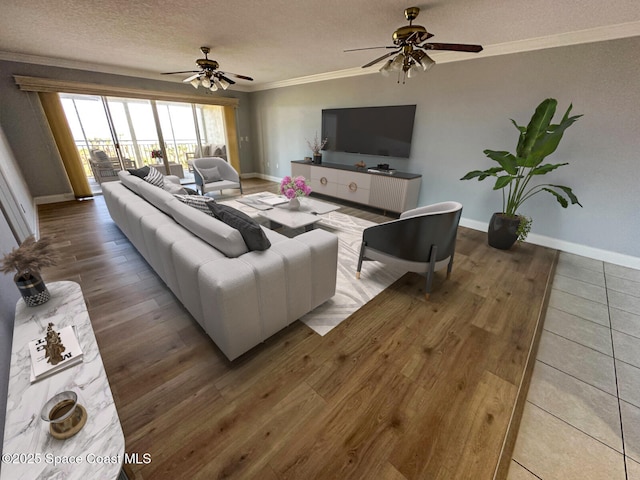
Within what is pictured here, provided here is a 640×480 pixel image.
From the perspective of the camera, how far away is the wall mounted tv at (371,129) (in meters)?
4.14

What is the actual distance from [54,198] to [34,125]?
4.10ft

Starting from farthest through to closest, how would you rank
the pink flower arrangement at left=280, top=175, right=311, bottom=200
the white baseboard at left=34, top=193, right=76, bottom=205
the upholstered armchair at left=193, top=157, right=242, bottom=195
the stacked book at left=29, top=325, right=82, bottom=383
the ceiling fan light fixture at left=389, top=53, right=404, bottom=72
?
1. the upholstered armchair at left=193, top=157, right=242, bottom=195
2. the white baseboard at left=34, top=193, right=76, bottom=205
3. the pink flower arrangement at left=280, top=175, right=311, bottom=200
4. the ceiling fan light fixture at left=389, top=53, right=404, bottom=72
5. the stacked book at left=29, top=325, right=82, bottom=383

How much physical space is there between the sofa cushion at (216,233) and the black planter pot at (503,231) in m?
3.11

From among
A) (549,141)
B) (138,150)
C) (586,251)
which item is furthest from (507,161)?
(138,150)

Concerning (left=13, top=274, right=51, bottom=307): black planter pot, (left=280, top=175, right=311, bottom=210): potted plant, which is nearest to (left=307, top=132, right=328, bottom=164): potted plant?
(left=280, top=175, right=311, bottom=210): potted plant

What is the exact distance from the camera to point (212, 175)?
5066 millimetres

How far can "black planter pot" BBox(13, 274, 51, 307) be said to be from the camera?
128cm

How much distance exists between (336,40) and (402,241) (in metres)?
2.55

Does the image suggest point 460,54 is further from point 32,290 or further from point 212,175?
point 32,290

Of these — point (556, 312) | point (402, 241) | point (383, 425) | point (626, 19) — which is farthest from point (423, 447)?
point (626, 19)

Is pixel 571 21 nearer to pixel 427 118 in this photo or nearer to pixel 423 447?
pixel 427 118

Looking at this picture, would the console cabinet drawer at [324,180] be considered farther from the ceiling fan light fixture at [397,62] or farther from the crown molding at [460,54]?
the ceiling fan light fixture at [397,62]

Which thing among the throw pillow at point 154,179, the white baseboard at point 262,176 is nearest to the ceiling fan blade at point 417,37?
the throw pillow at point 154,179

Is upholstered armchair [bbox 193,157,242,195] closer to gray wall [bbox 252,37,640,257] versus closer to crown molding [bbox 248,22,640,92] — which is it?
gray wall [bbox 252,37,640,257]
